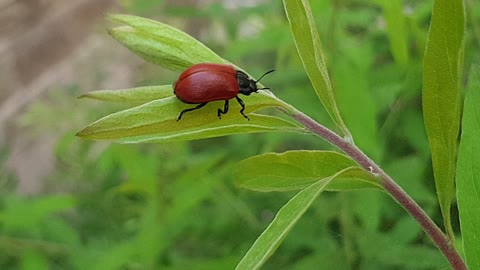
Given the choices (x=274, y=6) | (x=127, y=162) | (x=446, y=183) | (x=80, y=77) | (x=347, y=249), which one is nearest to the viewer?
(x=446, y=183)

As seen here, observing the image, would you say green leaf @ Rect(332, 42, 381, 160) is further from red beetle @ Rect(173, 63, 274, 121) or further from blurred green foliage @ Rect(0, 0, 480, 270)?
red beetle @ Rect(173, 63, 274, 121)

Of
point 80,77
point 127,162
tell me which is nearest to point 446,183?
point 127,162

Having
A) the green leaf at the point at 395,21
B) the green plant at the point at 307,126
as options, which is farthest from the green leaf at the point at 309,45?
the green leaf at the point at 395,21

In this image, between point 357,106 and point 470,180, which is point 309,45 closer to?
point 470,180

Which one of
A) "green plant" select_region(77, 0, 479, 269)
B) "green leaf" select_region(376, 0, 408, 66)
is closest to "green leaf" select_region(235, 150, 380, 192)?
"green plant" select_region(77, 0, 479, 269)

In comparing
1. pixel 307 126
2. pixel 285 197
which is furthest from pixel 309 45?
pixel 285 197

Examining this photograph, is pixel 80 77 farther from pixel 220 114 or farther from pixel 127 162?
pixel 220 114

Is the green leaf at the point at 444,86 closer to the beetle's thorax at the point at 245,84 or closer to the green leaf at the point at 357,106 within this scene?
the beetle's thorax at the point at 245,84
